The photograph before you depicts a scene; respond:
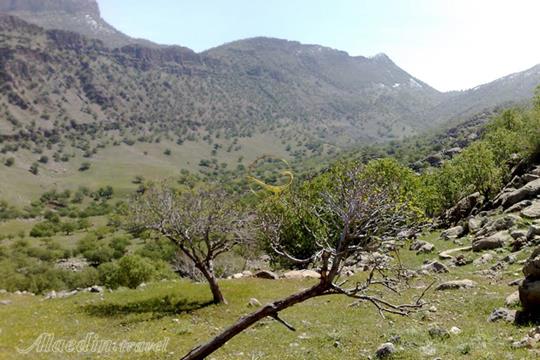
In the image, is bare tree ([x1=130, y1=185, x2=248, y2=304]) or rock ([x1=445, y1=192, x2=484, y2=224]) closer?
bare tree ([x1=130, y1=185, x2=248, y2=304])

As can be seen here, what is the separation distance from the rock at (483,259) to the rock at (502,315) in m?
12.0

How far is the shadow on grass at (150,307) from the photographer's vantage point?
25.1 m

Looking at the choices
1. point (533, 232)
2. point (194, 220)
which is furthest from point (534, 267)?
point (194, 220)

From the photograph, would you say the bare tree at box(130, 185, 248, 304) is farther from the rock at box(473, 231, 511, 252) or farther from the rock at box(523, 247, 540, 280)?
→ the rock at box(473, 231, 511, 252)

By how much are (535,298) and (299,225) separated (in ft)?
108

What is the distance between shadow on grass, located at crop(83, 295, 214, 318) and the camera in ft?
82.4

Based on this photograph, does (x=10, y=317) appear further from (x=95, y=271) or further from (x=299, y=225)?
(x=95, y=271)

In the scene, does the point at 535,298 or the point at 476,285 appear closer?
the point at 535,298

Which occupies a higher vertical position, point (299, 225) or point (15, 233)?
point (299, 225)

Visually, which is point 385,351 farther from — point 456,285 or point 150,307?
point 150,307

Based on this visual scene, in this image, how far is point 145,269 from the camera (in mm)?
53688

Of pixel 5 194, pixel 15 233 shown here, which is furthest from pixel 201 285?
pixel 5 194

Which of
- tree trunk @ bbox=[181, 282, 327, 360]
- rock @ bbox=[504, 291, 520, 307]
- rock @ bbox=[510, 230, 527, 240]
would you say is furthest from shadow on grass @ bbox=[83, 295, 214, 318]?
rock @ bbox=[510, 230, 527, 240]

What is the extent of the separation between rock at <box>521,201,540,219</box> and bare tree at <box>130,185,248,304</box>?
22.1 metres
